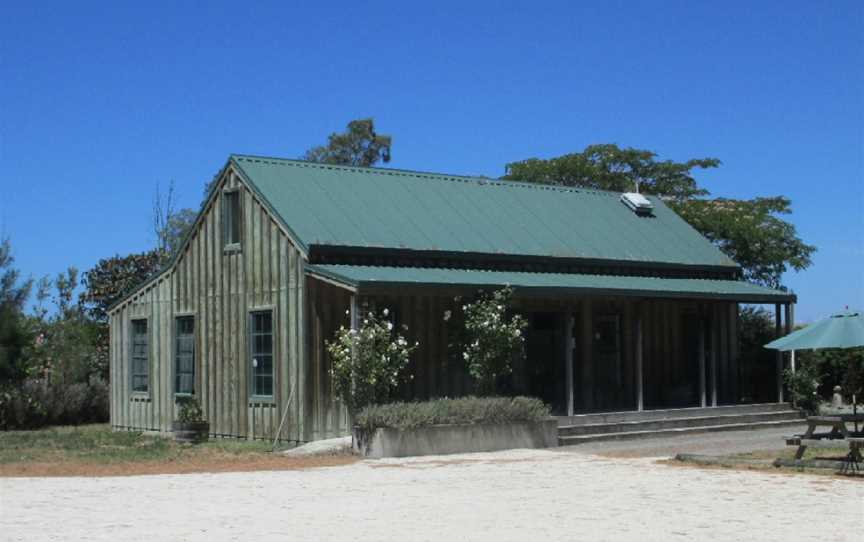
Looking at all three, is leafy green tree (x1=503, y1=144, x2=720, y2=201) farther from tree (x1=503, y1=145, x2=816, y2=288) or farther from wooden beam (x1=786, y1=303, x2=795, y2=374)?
wooden beam (x1=786, y1=303, x2=795, y2=374)

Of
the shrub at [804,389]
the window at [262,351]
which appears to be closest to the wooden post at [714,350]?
the shrub at [804,389]

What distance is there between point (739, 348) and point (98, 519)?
19.1m

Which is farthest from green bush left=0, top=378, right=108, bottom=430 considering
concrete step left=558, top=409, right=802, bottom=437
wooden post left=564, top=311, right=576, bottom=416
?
concrete step left=558, top=409, right=802, bottom=437

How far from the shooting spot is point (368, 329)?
716 inches

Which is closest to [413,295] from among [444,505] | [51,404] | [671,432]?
[671,432]

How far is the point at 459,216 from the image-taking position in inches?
912

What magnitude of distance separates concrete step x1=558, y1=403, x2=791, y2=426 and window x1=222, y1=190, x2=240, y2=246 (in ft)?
23.1

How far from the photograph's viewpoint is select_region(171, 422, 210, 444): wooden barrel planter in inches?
821

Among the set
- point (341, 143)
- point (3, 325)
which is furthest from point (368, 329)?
point (341, 143)

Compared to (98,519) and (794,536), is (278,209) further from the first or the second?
(794,536)

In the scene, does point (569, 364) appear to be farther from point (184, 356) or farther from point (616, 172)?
point (616, 172)

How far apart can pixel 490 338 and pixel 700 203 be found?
20794mm

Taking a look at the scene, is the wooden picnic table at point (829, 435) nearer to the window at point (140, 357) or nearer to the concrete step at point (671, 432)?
the concrete step at point (671, 432)

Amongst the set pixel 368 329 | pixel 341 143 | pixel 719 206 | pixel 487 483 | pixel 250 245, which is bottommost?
pixel 487 483
